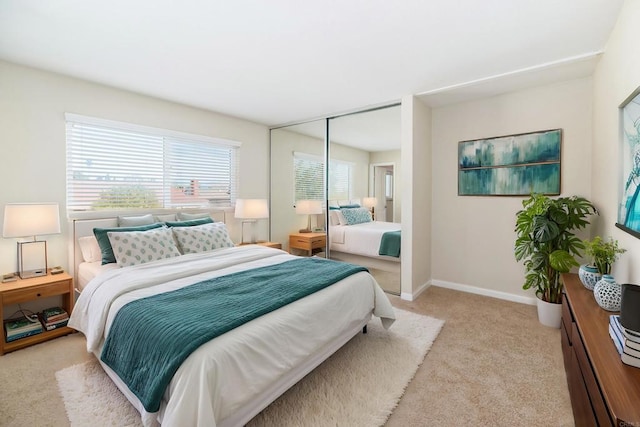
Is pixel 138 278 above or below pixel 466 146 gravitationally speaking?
below

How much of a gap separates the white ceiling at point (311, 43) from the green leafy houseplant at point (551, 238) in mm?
1312

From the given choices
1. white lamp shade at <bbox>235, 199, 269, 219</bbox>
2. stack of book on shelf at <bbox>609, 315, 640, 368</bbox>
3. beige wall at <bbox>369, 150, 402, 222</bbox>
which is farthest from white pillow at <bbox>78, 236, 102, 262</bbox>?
stack of book on shelf at <bbox>609, 315, 640, 368</bbox>

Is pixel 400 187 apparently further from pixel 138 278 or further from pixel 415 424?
pixel 138 278

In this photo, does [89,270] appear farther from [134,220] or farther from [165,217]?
[165,217]

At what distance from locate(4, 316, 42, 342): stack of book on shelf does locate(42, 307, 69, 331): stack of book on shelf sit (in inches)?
2.0

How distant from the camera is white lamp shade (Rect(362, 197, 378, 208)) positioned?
12.5 ft

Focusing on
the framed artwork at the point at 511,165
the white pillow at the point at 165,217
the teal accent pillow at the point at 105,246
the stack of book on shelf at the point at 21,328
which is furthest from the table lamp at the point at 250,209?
the framed artwork at the point at 511,165

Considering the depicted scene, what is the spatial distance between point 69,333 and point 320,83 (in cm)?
343

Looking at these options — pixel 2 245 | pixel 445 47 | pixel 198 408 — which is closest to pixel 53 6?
pixel 2 245

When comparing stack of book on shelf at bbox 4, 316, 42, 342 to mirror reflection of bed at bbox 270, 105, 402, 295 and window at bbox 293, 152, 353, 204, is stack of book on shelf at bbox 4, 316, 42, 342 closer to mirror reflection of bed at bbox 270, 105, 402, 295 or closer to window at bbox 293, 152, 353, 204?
mirror reflection of bed at bbox 270, 105, 402, 295

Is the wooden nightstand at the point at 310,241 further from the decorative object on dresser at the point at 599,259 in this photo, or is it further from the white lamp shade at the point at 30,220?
the decorative object on dresser at the point at 599,259

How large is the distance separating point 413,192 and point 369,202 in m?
0.60

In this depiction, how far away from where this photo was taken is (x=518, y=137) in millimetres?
3338

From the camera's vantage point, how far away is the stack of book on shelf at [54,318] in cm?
255
